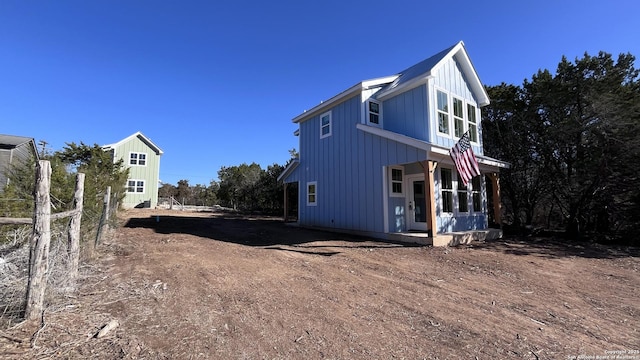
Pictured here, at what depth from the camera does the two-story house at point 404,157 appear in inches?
399

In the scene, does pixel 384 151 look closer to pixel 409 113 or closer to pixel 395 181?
pixel 395 181

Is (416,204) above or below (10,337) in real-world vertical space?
above

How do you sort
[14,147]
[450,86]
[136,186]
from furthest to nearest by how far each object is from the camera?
[136,186] < [14,147] < [450,86]

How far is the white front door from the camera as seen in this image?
11094 millimetres

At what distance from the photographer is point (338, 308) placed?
13.4 ft

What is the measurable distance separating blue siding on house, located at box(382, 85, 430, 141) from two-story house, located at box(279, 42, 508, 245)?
0.12ft

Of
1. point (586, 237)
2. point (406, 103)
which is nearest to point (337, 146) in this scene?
A: point (406, 103)

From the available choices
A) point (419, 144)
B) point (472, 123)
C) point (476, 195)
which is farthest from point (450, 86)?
point (476, 195)

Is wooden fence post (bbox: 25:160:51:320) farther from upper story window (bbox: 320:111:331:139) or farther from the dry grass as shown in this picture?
upper story window (bbox: 320:111:331:139)

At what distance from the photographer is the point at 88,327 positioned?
10.8ft

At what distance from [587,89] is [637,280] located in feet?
30.1

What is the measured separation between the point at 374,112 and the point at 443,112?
8.37ft

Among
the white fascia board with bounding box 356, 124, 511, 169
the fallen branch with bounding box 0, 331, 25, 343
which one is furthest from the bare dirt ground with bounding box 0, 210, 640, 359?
the white fascia board with bounding box 356, 124, 511, 169

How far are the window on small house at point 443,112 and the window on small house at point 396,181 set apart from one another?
212 centimetres
